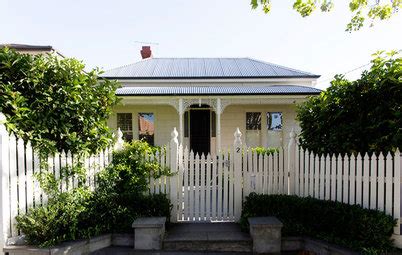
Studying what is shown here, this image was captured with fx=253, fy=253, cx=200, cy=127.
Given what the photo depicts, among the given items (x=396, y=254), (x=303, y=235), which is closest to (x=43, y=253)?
(x=303, y=235)

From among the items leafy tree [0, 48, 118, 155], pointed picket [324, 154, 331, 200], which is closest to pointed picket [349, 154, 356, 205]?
pointed picket [324, 154, 331, 200]

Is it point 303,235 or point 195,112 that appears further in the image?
point 195,112

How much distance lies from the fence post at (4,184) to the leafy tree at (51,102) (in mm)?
156

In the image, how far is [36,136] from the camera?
412cm

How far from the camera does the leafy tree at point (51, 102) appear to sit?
157 inches

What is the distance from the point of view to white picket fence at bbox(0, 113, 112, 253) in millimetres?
3615

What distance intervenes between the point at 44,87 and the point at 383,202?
5834 millimetres

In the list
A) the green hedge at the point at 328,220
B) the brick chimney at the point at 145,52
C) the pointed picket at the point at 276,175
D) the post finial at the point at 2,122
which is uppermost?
the brick chimney at the point at 145,52

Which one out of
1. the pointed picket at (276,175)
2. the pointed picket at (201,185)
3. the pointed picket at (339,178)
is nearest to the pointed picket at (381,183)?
the pointed picket at (339,178)

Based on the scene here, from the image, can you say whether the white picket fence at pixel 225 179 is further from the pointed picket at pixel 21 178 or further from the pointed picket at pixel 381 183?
the pointed picket at pixel 21 178

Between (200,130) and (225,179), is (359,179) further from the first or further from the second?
(200,130)

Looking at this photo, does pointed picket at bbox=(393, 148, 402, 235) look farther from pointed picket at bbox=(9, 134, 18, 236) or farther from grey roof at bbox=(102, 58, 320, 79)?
grey roof at bbox=(102, 58, 320, 79)

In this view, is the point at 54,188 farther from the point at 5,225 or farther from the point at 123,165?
the point at 123,165

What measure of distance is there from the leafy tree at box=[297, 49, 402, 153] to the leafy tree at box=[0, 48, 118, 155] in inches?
169
